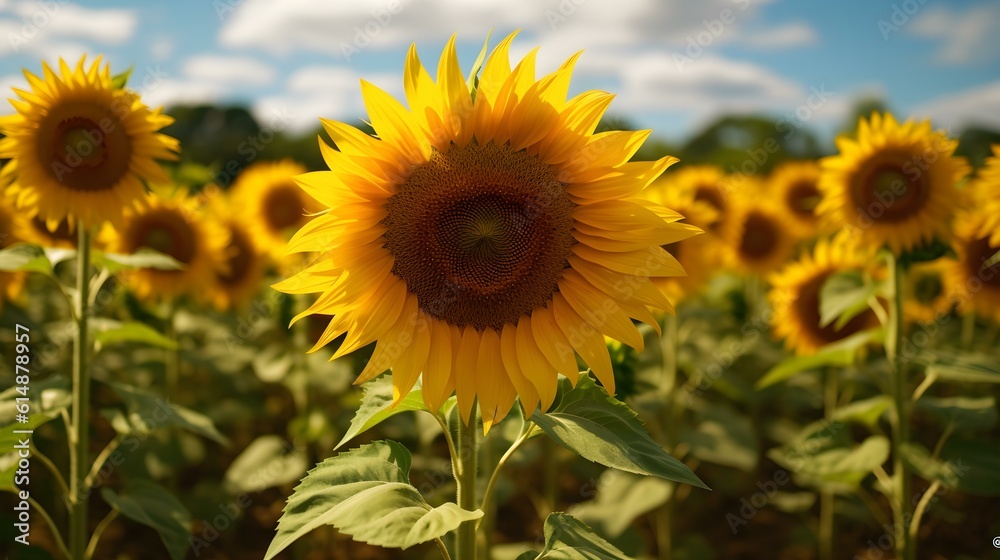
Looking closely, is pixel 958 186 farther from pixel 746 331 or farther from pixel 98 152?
pixel 98 152

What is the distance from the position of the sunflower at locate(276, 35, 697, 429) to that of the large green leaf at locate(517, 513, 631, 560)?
28 centimetres

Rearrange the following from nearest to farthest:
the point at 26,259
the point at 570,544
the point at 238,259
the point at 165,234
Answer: the point at 570,544 < the point at 26,259 < the point at 165,234 < the point at 238,259

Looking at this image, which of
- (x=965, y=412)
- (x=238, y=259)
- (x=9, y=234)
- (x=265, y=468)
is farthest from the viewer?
(x=238, y=259)

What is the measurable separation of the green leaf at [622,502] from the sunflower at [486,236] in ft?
6.84

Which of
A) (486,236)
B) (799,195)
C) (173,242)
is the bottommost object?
(173,242)

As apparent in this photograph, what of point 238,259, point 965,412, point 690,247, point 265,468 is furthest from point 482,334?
point 238,259

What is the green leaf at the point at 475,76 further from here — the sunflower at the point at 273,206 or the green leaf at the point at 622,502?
the sunflower at the point at 273,206

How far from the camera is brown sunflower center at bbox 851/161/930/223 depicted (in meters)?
3.23

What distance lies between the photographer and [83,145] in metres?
2.74

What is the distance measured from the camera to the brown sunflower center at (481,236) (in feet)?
5.63

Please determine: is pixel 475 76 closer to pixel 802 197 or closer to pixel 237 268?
pixel 237 268

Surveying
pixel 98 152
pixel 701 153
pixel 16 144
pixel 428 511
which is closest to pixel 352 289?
pixel 428 511

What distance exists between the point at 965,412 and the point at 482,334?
2.45m

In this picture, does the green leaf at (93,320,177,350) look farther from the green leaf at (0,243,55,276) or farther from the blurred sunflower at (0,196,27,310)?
the blurred sunflower at (0,196,27,310)
